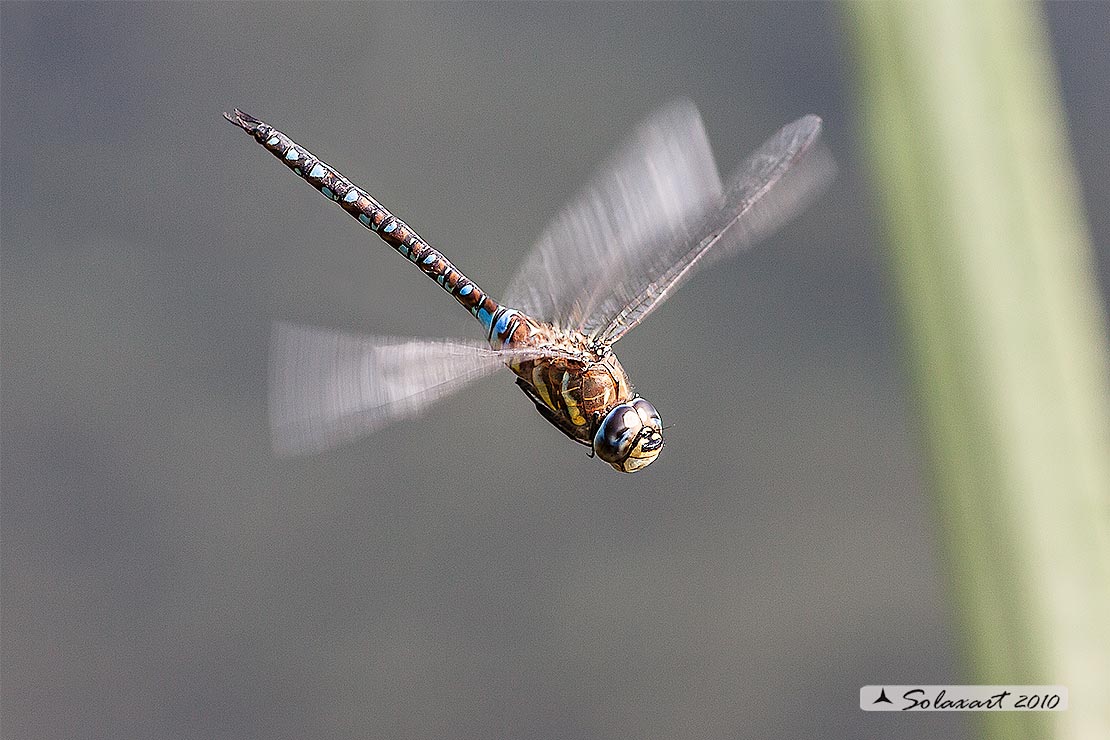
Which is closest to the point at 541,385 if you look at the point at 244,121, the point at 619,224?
the point at 619,224

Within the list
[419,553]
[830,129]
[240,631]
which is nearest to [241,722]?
[240,631]

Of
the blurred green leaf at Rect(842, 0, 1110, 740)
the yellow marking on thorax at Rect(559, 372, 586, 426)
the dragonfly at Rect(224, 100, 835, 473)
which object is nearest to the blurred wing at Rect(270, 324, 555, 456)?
the dragonfly at Rect(224, 100, 835, 473)

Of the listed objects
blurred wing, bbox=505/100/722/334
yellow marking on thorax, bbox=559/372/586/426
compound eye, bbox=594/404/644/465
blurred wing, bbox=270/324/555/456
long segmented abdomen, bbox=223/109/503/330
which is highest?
blurred wing, bbox=505/100/722/334

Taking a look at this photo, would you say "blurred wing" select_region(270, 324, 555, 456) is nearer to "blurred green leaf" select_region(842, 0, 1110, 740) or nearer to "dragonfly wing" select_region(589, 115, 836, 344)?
"dragonfly wing" select_region(589, 115, 836, 344)

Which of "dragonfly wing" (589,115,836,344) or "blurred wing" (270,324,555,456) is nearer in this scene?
"blurred wing" (270,324,555,456)

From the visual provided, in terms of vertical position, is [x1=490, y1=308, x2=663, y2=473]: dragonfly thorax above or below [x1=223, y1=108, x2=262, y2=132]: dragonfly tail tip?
below

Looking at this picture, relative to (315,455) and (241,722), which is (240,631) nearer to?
(241,722)

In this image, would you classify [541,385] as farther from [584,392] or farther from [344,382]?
[344,382]

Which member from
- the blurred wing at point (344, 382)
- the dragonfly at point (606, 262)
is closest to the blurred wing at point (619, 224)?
the dragonfly at point (606, 262)
